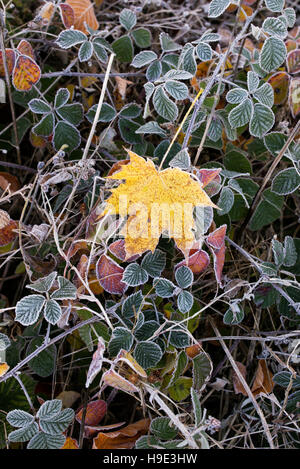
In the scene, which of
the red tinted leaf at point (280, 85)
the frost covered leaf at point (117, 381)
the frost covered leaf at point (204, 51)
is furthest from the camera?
the red tinted leaf at point (280, 85)

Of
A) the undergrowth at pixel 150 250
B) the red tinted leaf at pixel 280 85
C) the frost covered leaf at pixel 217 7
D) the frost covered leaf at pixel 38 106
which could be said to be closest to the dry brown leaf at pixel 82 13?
the undergrowth at pixel 150 250

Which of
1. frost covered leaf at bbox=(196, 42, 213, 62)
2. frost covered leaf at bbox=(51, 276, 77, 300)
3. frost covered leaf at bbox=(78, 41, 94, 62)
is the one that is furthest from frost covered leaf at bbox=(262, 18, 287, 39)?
frost covered leaf at bbox=(51, 276, 77, 300)

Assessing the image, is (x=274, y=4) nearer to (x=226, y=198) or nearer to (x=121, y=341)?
(x=226, y=198)

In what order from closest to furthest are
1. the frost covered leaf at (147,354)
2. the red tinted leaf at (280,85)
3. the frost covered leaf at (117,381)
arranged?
the frost covered leaf at (117,381), the frost covered leaf at (147,354), the red tinted leaf at (280,85)

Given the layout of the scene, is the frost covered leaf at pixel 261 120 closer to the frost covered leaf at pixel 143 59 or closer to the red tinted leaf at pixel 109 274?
the frost covered leaf at pixel 143 59

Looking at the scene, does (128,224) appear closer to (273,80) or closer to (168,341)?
(168,341)

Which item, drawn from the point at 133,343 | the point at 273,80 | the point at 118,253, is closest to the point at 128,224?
the point at 118,253

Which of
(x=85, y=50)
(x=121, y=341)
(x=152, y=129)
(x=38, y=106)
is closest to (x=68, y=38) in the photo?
(x=85, y=50)
